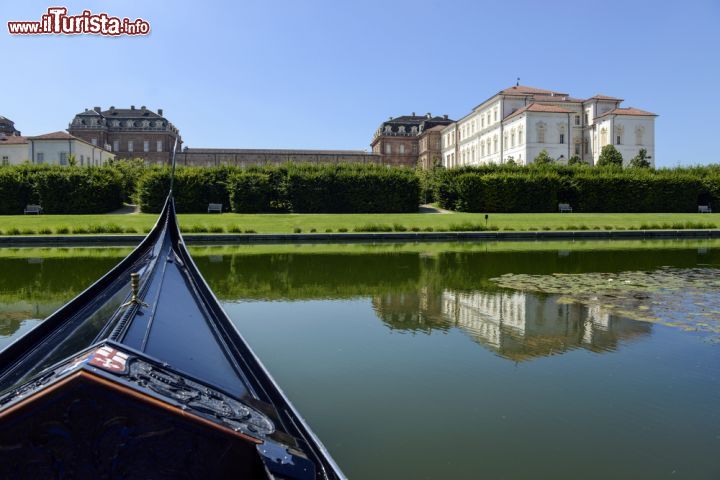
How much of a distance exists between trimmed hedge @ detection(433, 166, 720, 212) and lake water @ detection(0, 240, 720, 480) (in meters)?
20.5

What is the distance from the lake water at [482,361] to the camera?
3490 mm

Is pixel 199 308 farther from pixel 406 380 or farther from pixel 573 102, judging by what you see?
pixel 573 102

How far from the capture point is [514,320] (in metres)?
7.29

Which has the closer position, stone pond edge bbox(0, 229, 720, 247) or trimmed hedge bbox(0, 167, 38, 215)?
stone pond edge bbox(0, 229, 720, 247)

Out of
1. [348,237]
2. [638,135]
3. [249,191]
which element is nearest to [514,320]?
[348,237]

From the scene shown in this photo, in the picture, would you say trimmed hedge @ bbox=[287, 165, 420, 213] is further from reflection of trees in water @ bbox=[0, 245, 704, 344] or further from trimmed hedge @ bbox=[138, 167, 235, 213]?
reflection of trees in water @ bbox=[0, 245, 704, 344]

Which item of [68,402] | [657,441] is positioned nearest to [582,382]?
[657,441]

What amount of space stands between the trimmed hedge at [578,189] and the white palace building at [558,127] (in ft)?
83.9

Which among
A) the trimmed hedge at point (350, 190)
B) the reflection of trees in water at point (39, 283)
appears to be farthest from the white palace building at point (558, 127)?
the reflection of trees in water at point (39, 283)

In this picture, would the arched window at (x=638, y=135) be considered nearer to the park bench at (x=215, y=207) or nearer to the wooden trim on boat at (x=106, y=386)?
the park bench at (x=215, y=207)

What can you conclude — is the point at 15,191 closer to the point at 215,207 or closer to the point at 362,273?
the point at 215,207

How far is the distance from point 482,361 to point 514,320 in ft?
→ 6.56

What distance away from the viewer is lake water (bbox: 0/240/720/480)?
3490mm

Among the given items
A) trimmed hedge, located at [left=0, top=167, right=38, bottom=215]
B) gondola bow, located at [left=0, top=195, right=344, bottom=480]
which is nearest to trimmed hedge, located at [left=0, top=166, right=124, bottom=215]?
trimmed hedge, located at [left=0, top=167, right=38, bottom=215]
